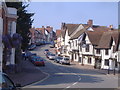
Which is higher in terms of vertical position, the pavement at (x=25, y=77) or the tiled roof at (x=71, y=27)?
the tiled roof at (x=71, y=27)

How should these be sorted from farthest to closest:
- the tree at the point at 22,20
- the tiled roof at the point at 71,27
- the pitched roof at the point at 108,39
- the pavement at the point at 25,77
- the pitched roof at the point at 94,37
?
the tiled roof at the point at 71,27
the pitched roof at the point at 94,37
the pitched roof at the point at 108,39
the tree at the point at 22,20
the pavement at the point at 25,77

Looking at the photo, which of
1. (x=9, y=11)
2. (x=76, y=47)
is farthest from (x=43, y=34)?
(x=9, y=11)

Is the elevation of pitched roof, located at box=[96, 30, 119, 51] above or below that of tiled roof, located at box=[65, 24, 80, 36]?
below

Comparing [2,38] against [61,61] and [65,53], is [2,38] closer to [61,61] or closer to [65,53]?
[61,61]

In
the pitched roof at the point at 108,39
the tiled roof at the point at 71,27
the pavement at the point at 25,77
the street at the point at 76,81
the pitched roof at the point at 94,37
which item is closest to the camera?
the street at the point at 76,81

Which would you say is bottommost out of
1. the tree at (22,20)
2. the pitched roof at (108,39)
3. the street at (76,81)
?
the street at (76,81)

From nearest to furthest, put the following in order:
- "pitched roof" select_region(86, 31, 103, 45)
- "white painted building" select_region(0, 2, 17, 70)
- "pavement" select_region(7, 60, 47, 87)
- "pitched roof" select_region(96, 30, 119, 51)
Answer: "pavement" select_region(7, 60, 47, 87), "white painted building" select_region(0, 2, 17, 70), "pitched roof" select_region(96, 30, 119, 51), "pitched roof" select_region(86, 31, 103, 45)

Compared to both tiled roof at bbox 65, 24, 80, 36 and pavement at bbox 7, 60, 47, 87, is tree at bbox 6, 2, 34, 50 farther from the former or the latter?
tiled roof at bbox 65, 24, 80, 36

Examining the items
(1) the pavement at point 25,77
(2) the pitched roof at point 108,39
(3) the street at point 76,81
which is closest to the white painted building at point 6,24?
(1) the pavement at point 25,77

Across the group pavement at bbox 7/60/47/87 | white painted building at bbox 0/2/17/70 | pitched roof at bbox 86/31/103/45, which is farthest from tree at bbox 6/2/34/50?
pitched roof at bbox 86/31/103/45

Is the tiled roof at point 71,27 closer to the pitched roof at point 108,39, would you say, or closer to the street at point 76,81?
the pitched roof at point 108,39

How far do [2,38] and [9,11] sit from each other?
4.59 m

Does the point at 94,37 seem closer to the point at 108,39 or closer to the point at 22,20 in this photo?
the point at 108,39

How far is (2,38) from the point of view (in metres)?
31.4
